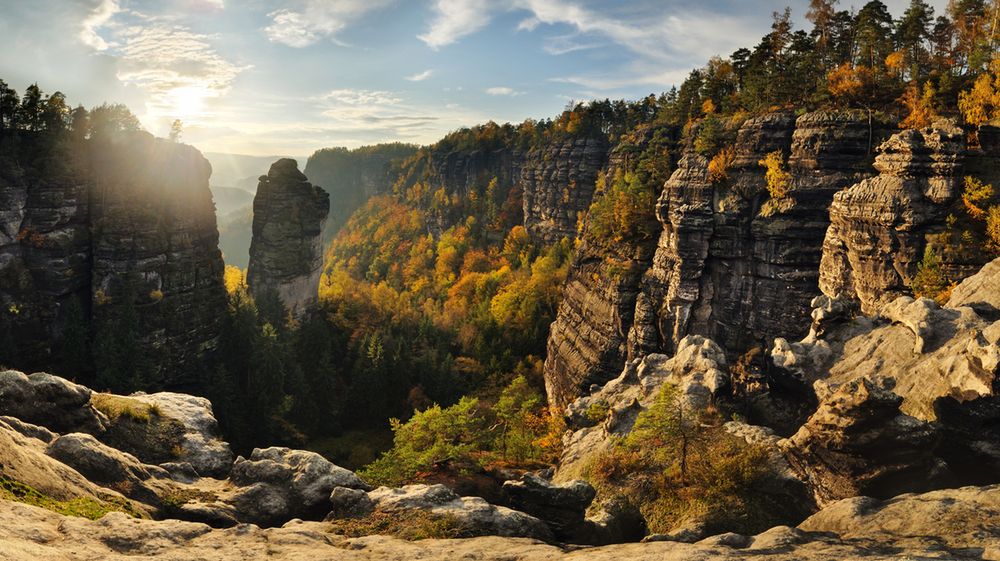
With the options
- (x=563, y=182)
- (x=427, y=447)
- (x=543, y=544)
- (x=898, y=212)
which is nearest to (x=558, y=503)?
(x=543, y=544)

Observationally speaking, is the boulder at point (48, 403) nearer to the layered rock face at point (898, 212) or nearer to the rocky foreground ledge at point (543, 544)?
the rocky foreground ledge at point (543, 544)

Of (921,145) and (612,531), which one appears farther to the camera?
(921,145)

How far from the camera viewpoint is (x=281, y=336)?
230ft

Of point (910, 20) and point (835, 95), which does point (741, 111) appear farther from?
point (910, 20)

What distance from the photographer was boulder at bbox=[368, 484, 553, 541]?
15.6m

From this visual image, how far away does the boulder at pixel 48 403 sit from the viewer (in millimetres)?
19031

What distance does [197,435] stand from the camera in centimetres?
2238

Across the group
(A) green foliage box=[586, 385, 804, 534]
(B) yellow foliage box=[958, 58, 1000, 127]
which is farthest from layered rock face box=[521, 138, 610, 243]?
→ (A) green foliage box=[586, 385, 804, 534]

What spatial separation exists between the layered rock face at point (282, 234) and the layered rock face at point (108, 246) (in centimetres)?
1225

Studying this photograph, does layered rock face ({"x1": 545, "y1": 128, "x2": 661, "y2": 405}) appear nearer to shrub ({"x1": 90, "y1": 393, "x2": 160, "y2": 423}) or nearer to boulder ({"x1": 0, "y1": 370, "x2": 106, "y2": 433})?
shrub ({"x1": 90, "y1": 393, "x2": 160, "y2": 423})

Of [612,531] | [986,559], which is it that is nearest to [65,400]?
[612,531]

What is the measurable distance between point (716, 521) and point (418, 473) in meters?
12.7

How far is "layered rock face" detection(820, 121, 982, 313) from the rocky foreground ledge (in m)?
25.6

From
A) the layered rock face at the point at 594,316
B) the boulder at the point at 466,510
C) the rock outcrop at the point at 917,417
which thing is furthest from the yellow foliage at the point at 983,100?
the boulder at the point at 466,510
